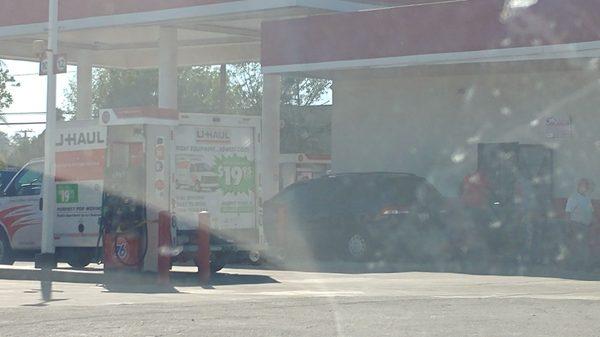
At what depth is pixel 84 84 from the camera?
118ft

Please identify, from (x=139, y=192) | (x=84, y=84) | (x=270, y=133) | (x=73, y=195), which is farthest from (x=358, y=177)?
(x=84, y=84)

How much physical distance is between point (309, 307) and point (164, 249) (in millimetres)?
4636

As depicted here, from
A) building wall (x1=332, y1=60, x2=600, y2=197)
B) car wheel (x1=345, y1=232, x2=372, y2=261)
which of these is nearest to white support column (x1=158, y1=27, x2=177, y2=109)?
building wall (x1=332, y1=60, x2=600, y2=197)

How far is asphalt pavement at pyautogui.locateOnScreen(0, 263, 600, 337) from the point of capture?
12281mm

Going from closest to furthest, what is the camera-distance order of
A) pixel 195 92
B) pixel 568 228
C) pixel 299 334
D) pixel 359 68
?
pixel 299 334
pixel 568 228
pixel 359 68
pixel 195 92

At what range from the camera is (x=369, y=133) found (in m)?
30.2

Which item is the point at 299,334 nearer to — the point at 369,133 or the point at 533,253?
the point at 533,253

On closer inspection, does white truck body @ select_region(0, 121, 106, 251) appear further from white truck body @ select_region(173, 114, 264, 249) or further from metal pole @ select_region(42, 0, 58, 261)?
white truck body @ select_region(173, 114, 264, 249)

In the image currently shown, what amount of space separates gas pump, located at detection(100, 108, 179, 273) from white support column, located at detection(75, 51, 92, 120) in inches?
639

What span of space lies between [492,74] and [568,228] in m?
5.90

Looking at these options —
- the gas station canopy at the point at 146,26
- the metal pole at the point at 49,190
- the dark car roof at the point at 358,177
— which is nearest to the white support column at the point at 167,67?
the gas station canopy at the point at 146,26

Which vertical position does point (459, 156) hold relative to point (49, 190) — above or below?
above

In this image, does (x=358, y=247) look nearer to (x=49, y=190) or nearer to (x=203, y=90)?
(x=49, y=190)

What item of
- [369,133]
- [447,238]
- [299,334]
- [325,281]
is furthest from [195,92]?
[299,334]
